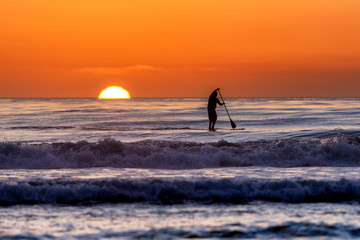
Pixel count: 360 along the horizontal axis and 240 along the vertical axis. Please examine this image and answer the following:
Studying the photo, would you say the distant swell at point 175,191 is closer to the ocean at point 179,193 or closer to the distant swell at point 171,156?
the ocean at point 179,193

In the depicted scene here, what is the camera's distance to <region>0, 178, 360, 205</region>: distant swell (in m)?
8.52

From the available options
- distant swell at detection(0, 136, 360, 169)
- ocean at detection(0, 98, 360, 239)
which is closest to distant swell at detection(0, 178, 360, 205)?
ocean at detection(0, 98, 360, 239)

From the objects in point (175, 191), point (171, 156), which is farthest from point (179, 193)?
point (171, 156)

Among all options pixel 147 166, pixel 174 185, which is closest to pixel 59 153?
pixel 147 166

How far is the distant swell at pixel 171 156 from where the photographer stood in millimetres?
13273

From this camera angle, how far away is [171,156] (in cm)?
1377

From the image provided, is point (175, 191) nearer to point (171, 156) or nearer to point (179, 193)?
point (179, 193)

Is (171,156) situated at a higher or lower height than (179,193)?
higher

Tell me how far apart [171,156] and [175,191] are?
4.89 meters

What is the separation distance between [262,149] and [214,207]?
7334 millimetres

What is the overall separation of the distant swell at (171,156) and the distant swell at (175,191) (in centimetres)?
388

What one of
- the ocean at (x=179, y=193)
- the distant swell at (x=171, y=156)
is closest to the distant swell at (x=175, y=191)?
the ocean at (x=179, y=193)

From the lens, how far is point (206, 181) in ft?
30.6

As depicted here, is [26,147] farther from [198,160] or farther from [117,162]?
[198,160]
